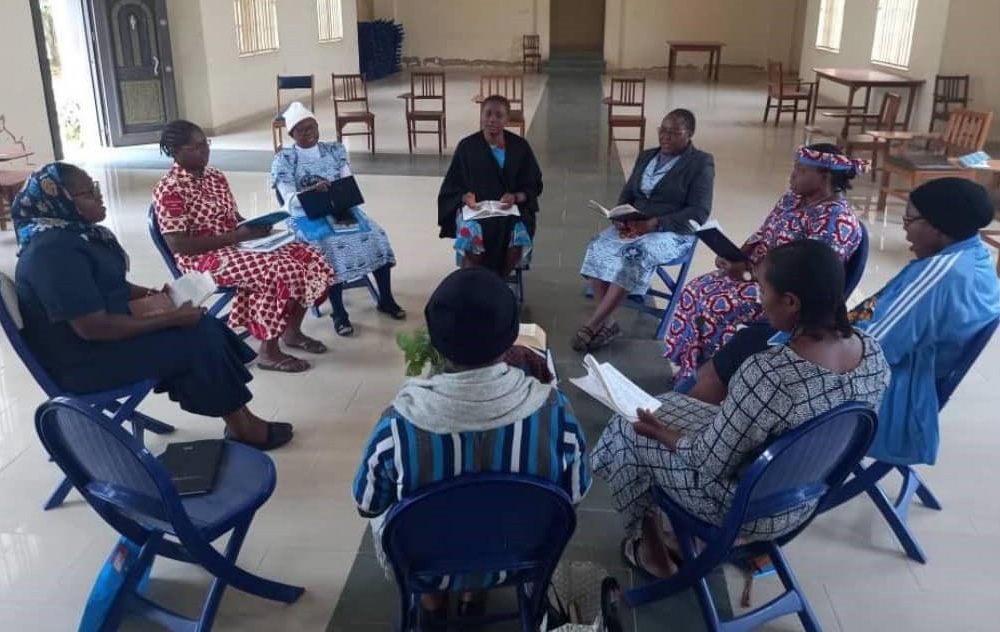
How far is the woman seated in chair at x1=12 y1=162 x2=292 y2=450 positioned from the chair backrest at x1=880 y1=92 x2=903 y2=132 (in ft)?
23.8

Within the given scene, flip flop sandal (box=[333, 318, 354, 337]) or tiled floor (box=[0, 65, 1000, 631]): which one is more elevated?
flip flop sandal (box=[333, 318, 354, 337])

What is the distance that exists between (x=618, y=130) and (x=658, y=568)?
8.34m

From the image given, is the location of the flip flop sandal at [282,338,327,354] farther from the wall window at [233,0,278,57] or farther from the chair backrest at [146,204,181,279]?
the wall window at [233,0,278,57]

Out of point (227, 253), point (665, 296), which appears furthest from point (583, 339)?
point (227, 253)

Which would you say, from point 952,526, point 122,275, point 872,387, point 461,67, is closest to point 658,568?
point 872,387

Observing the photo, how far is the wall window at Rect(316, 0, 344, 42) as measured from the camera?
13234mm

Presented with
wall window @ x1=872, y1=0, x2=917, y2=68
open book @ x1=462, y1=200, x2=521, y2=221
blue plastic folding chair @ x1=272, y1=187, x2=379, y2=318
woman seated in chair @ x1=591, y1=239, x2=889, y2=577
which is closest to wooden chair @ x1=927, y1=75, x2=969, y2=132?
wall window @ x1=872, y1=0, x2=917, y2=68

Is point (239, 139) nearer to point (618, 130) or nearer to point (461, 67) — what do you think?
point (618, 130)

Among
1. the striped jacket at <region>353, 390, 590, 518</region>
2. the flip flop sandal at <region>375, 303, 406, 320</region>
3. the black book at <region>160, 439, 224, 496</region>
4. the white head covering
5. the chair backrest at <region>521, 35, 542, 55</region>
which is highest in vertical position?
the chair backrest at <region>521, 35, 542, 55</region>

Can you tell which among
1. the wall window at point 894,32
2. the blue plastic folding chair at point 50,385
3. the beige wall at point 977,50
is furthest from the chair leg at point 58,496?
the wall window at point 894,32

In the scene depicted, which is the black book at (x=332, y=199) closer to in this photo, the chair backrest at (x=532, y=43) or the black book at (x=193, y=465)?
the black book at (x=193, y=465)

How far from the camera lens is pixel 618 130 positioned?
9.97 m

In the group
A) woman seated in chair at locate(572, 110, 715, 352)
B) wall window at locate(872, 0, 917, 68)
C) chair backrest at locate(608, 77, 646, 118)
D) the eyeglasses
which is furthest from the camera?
wall window at locate(872, 0, 917, 68)

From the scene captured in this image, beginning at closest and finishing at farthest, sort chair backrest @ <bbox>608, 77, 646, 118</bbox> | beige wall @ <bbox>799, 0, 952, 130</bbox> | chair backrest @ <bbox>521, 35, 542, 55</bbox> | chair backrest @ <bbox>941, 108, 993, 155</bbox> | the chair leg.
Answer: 1. the chair leg
2. chair backrest @ <bbox>941, 108, 993, 155</bbox>
3. chair backrest @ <bbox>608, 77, 646, 118</bbox>
4. beige wall @ <bbox>799, 0, 952, 130</bbox>
5. chair backrest @ <bbox>521, 35, 542, 55</bbox>
